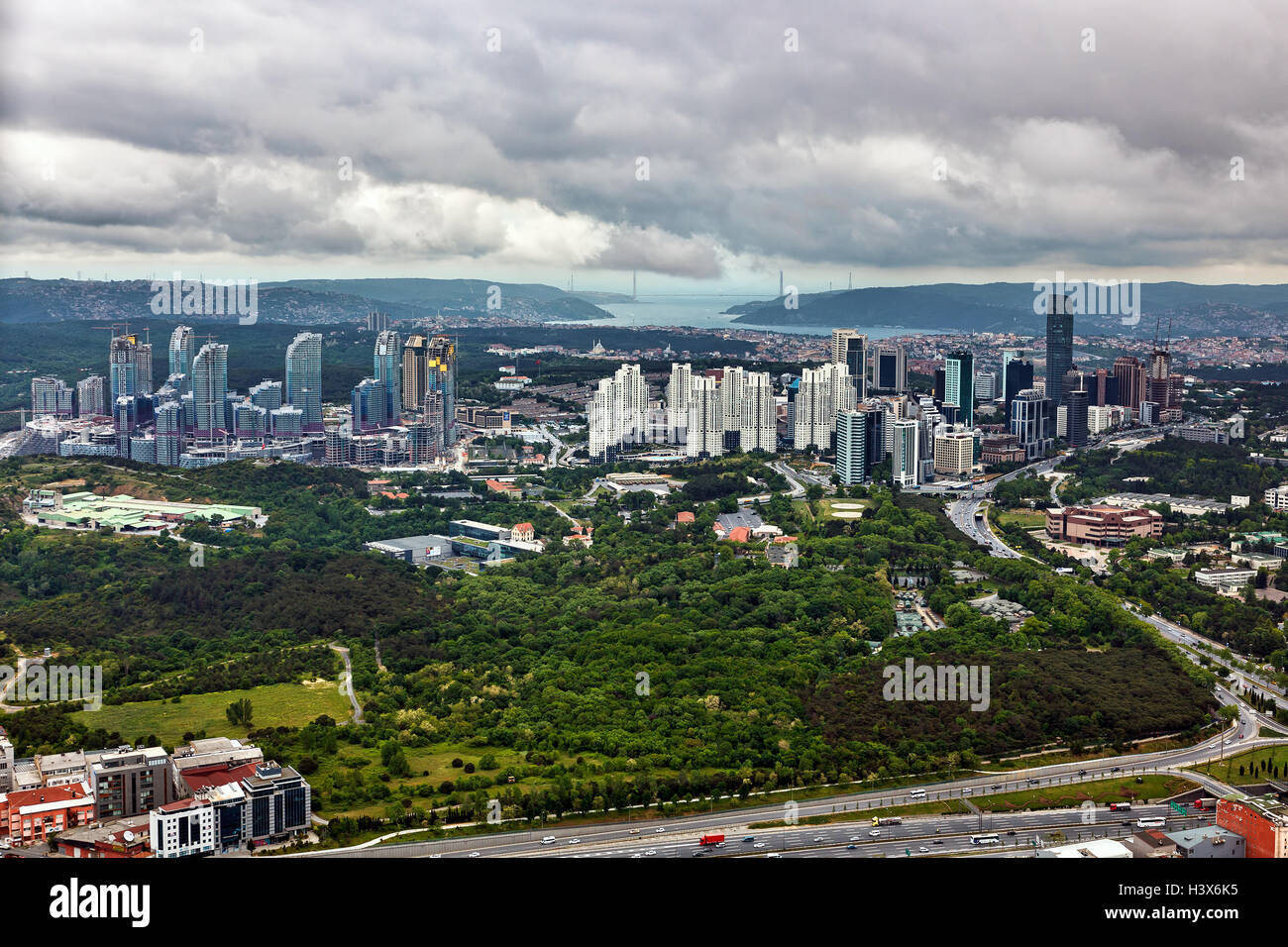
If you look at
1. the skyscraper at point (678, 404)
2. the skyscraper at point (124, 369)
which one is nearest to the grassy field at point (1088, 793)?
the skyscraper at point (678, 404)

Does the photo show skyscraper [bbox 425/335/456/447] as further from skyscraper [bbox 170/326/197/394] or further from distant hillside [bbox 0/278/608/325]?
distant hillside [bbox 0/278/608/325]

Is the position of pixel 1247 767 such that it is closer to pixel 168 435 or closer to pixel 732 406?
pixel 732 406

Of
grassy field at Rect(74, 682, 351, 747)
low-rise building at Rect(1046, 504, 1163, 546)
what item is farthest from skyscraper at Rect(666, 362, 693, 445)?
grassy field at Rect(74, 682, 351, 747)

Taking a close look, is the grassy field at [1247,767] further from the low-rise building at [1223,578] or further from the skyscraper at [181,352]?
the skyscraper at [181,352]

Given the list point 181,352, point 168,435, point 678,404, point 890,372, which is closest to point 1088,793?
point 678,404

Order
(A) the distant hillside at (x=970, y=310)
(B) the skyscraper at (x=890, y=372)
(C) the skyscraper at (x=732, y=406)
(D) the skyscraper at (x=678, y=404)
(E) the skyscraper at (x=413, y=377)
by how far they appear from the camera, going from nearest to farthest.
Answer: (C) the skyscraper at (x=732, y=406) < (D) the skyscraper at (x=678, y=404) < (E) the skyscraper at (x=413, y=377) < (B) the skyscraper at (x=890, y=372) < (A) the distant hillside at (x=970, y=310)
